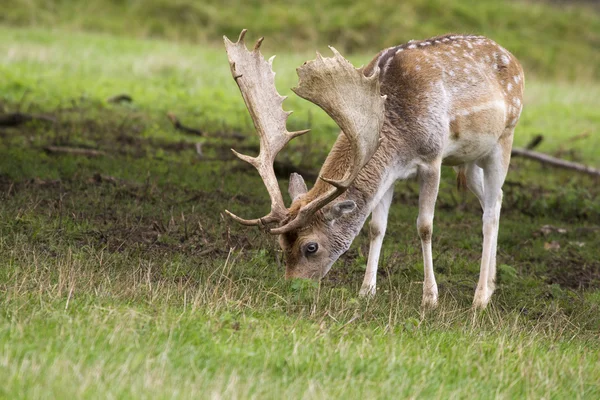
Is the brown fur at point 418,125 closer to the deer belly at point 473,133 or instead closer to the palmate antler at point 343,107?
the deer belly at point 473,133

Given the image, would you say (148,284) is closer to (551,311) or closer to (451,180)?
(551,311)

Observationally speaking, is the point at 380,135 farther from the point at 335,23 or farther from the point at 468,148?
the point at 335,23

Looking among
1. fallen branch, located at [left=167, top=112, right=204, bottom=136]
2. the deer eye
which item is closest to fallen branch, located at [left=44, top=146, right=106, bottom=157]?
fallen branch, located at [left=167, top=112, right=204, bottom=136]

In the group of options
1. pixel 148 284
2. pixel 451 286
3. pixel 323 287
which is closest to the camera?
pixel 148 284

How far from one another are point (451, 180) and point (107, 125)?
472 centimetres

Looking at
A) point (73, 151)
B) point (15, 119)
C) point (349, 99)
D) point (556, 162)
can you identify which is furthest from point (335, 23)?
point (349, 99)

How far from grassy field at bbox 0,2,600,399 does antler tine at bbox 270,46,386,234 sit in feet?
3.47

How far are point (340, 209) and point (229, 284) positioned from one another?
3.28ft

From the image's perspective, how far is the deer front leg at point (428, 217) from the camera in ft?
24.4

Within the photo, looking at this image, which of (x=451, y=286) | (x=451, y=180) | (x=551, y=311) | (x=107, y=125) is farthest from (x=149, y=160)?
(x=551, y=311)

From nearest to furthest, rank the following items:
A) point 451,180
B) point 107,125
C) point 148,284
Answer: point 148,284, point 451,180, point 107,125

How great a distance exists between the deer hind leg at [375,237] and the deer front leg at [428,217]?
31cm

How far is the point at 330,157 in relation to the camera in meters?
7.29

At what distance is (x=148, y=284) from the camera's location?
21.4 feet
